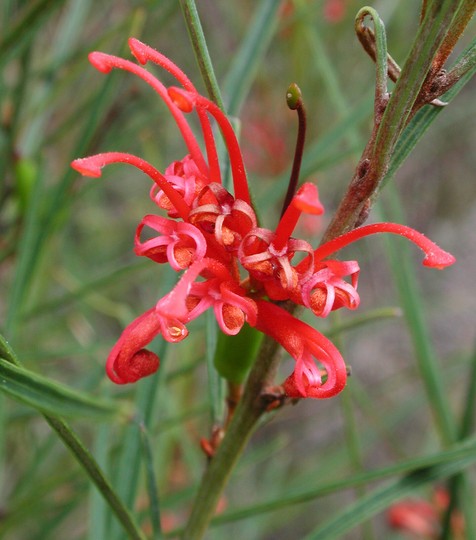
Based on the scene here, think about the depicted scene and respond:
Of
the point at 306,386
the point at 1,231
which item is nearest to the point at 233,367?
the point at 306,386

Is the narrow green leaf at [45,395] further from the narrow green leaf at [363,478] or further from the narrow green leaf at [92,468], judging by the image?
the narrow green leaf at [363,478]

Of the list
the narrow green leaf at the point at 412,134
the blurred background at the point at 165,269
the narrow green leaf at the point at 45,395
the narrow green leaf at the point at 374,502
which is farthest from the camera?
the blurred background at the point at 165,269

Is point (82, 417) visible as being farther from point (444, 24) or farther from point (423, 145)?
point (423, 145)

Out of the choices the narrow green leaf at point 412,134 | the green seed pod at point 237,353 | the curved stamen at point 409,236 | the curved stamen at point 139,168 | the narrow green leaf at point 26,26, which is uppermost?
the narrow green leaf at point 412,134

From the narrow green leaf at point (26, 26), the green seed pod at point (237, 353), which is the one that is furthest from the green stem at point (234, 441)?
the narrow green leaf at point (26, 26)

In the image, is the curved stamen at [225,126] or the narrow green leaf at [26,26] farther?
the narrow green leaf at [26,26]

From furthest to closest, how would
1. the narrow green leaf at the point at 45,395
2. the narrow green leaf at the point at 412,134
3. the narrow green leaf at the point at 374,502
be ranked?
the narrow green leaf at the point at 374,502 → the narrow green leaf at the point at 412,134 → the narrow green leaf at the point at 45,395
